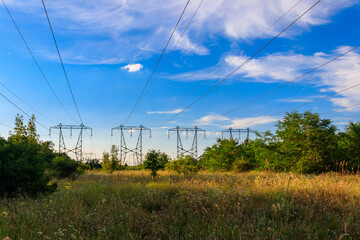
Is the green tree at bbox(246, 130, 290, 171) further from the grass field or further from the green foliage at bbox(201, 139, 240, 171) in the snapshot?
the grass field

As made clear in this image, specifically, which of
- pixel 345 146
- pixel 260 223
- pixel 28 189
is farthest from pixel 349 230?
pixel 345 146

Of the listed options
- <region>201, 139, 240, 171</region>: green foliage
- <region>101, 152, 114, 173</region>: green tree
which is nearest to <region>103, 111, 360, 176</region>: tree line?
<region>201, 139, 240, 171</region>: green foliage

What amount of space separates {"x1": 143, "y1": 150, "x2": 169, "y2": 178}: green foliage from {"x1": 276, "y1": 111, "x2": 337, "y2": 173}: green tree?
1113 centimetres

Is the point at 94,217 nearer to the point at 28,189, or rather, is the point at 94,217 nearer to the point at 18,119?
the point at 28,189

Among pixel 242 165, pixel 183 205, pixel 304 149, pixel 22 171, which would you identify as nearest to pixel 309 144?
pixel 304 149

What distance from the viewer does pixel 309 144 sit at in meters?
19.5

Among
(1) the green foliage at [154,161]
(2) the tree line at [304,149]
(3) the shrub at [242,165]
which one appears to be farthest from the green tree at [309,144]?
(1) the green foliage at [154,161]

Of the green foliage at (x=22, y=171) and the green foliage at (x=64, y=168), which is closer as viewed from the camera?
the green foliage at (x=22, y=171)

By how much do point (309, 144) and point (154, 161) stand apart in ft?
43.6

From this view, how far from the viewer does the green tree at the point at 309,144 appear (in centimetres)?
1928

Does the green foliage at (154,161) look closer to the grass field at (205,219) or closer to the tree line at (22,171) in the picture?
the tree line at (22,171)

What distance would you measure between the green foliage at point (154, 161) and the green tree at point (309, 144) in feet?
36.5

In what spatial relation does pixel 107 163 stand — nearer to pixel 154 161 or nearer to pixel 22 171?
pixel 154 161

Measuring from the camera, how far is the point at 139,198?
7.29 metres
